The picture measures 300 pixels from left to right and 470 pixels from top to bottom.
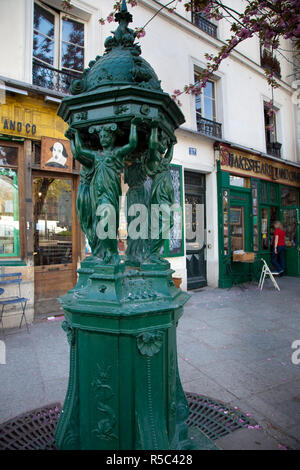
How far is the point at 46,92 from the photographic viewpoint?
5.38m

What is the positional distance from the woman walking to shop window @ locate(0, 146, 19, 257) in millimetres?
8522

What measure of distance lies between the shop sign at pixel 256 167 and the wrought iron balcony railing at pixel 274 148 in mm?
481

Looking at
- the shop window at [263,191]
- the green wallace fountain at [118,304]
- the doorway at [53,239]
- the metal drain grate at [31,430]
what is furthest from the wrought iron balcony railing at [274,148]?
the metal drain grate at [31,430]

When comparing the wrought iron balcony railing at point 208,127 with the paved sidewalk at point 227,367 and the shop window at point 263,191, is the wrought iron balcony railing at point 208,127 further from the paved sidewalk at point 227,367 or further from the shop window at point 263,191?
the paved sidewalk at point 227,367

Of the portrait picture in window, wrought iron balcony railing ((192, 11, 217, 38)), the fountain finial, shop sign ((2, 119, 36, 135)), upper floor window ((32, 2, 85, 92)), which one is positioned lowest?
the fountain finial

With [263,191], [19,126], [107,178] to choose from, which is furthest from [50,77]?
[263,191]

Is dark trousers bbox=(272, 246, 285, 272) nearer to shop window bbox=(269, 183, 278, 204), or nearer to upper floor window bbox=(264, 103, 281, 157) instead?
shop window bbox=(269, 183, 278, 204)

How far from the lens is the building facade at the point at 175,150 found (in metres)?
5.36

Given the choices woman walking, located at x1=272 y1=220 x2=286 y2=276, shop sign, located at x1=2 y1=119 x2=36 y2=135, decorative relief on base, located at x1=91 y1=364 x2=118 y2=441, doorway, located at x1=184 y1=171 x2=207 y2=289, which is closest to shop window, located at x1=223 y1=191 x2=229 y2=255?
doorway, located at x1=184 y1=171 x2=207 y2=289

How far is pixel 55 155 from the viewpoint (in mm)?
5711

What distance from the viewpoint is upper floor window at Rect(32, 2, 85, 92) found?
228 inches

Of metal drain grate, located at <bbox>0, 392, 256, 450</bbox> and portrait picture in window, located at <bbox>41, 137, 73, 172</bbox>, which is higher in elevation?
portrait picture in window, located at <bbox>41, 137, 73, 172</bbox>

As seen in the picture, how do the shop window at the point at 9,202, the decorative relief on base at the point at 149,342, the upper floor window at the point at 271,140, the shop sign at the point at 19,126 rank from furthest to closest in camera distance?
the upper floor window at the point at 271,140
the shop window at the point at 9,202
the shop sign at the point at 19,126
the decorative relief on base at the point at 149,342

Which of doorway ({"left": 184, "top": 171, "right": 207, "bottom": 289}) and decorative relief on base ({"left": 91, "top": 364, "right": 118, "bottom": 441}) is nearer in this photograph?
decorative relief on base ({"left": 91, "top": 364, "right": 118, "bottom": 441})
